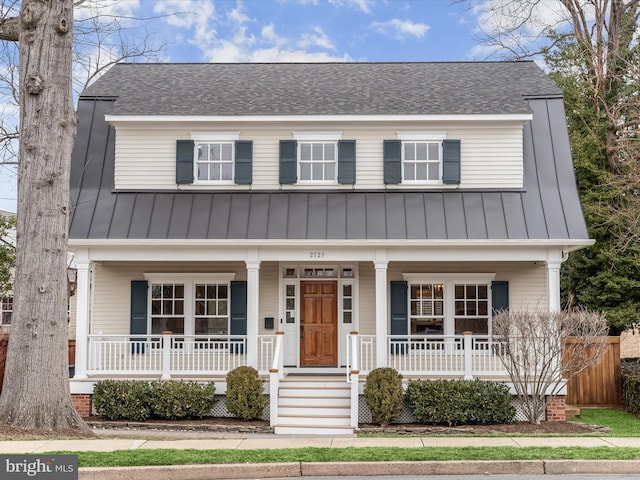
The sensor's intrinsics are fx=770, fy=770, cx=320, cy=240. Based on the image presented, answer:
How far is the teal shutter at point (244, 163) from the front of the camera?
56.2 ft

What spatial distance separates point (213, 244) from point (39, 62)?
5044 millimetres

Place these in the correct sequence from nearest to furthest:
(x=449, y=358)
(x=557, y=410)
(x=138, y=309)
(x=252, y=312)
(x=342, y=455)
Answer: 1. (x=342, y=455)
2. (x=557, y=410)
3. (x=252, y=312)
4. (x=449, y=358)
5. (x=138, y=309)

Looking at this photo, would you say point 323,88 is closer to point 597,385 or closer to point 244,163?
point 244,163

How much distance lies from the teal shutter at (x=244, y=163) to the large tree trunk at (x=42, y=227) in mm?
5367

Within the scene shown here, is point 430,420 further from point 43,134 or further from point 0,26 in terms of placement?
point 0,26

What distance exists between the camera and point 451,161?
17.0 m

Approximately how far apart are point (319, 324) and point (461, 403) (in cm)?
396

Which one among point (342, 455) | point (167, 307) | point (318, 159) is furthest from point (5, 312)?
point (342, 455)

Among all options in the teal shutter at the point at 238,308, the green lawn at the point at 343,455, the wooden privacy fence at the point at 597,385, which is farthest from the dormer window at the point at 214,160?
the wooden privacy fence at the point at 597,385

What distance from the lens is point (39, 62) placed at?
39.3 feet

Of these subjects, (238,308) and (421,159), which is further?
(421,159)

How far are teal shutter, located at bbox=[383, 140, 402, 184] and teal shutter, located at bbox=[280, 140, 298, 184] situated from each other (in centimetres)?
200

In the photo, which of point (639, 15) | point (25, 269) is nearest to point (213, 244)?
point (25, 269)

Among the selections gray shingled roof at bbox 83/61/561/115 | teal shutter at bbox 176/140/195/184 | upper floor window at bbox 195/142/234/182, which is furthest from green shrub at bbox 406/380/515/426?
teal shutter at bbox 176/140/195/184
